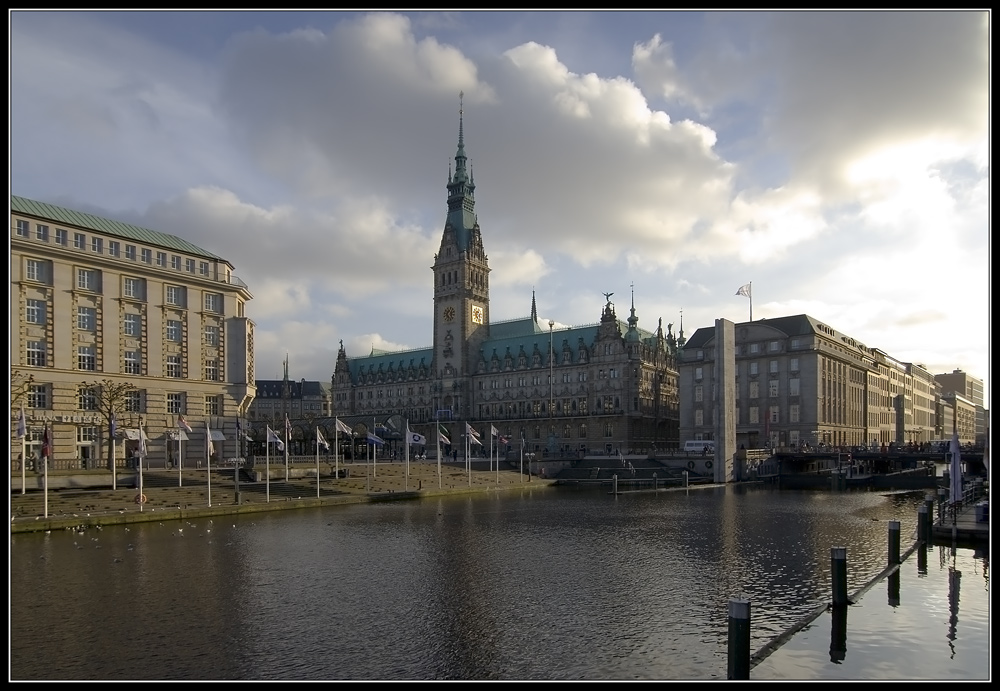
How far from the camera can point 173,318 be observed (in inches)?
3369

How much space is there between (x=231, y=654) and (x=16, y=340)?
60.0 meters

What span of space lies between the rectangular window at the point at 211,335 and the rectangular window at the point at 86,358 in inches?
515

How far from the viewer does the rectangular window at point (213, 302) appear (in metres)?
89.2

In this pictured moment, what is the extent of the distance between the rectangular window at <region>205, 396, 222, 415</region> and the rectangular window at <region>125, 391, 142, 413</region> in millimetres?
7782

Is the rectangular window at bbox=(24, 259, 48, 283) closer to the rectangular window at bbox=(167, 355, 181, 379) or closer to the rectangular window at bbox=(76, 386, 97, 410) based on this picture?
the rectangular window at bbox=(76, 386, 97, 410)

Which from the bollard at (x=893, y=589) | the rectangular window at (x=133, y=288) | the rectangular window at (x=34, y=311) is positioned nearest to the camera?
the bollard at (x=893, y=589)

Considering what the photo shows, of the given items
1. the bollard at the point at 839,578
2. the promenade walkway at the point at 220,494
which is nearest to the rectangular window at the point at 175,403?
the promenade walkway at the point at 220,494

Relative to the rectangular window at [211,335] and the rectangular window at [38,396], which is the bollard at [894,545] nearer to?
the rectangular window at [38,396]

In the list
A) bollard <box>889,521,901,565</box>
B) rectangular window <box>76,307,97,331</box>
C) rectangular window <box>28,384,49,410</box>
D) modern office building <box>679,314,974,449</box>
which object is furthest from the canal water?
modern office building <box>679,314,974,449</box>

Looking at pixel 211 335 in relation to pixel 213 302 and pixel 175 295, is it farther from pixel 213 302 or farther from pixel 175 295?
pixel 175 295

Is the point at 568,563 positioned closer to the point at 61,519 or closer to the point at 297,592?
the point at 297,592

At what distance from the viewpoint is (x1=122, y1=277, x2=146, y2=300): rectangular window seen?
81.2 metres

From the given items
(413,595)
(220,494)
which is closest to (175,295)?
(220,494)

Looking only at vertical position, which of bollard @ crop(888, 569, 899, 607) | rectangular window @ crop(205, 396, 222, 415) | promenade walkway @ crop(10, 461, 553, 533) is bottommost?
promenade walkway @ crop(10, 461, 553, 533)
